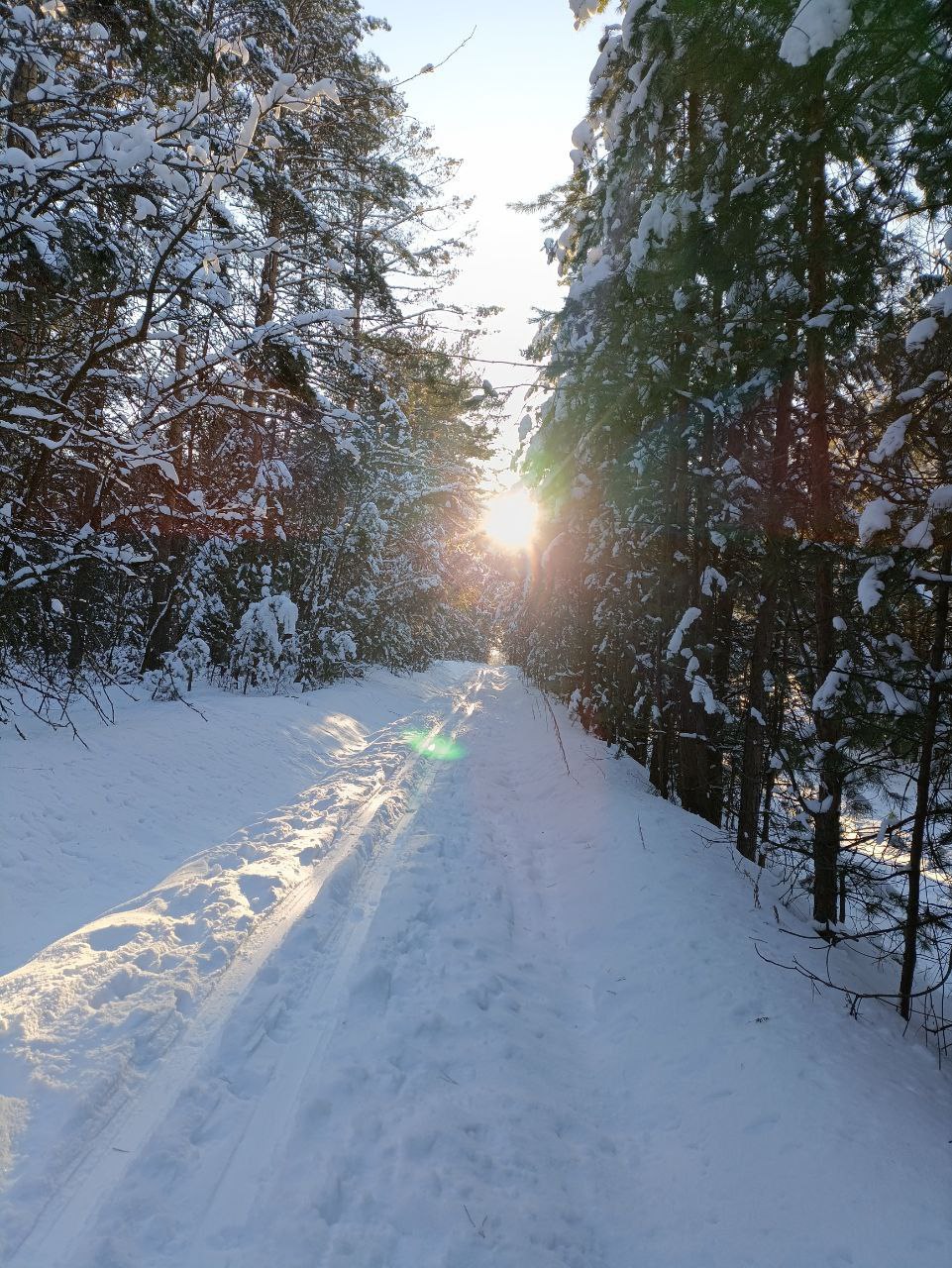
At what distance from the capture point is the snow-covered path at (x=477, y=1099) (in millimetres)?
2711

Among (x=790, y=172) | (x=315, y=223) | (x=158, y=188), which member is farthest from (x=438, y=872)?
(x=315, y=223)

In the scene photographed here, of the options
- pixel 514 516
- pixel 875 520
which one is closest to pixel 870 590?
pixel 875 520

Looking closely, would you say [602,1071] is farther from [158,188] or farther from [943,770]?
[158,188]

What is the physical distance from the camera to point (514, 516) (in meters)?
15.9

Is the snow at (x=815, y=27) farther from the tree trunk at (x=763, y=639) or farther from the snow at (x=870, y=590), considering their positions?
the snow at (x=870, y=590)

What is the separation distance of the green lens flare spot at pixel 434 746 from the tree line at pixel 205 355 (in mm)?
3681

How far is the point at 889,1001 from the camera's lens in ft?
15.6

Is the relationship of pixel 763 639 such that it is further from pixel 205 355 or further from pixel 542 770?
pixel 205 355

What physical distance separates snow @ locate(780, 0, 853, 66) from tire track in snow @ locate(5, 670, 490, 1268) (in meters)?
7.06

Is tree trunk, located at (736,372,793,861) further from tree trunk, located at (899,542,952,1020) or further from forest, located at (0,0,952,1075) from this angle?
tree trunk, located at (899,542,952,1020)

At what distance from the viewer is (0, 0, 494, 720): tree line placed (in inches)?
164

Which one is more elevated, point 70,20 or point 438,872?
point 70,20

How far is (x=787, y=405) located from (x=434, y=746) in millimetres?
9037

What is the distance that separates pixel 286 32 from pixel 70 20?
5.29 meters
